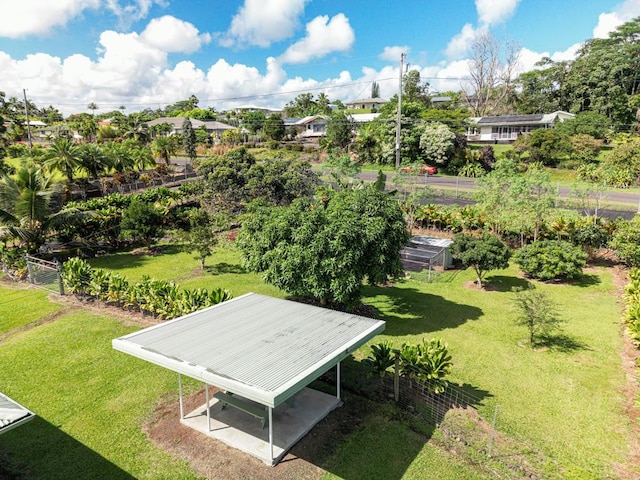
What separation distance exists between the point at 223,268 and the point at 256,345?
13.3m

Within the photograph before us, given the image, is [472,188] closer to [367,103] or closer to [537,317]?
[537,317]

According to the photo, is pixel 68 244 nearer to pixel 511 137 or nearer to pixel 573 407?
pixel 573 407

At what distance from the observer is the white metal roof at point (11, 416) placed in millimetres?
6588

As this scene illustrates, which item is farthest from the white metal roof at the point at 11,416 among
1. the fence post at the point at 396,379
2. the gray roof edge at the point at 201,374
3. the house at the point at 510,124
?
the house at the point at 510,124

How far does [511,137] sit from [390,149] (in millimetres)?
21391

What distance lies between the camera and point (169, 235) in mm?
28328

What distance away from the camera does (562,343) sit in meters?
13.7

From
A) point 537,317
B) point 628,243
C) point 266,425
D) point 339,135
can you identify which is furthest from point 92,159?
point 628,243

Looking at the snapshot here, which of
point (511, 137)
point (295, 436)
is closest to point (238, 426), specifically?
point (295, 436)

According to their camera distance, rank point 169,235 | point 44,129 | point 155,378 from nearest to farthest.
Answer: point 155,378
point 169,235
point 44,129

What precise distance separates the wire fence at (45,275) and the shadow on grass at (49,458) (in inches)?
378

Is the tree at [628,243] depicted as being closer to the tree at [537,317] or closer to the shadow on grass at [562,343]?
the shadow on grass at [562,343]

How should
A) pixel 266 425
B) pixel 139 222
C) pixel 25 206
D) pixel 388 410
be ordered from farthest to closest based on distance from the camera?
pixel 139 222
pixel 25 206
pixel 388 410
pixel 266 425

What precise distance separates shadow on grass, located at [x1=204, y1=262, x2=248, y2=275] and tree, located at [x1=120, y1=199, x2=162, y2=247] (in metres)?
4.88
